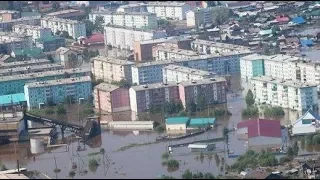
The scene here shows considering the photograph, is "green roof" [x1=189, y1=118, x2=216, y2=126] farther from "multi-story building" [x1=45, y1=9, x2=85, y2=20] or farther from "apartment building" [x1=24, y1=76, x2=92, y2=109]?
"multi-story building" [x1=45, y1=9, x2=85, y2=20]

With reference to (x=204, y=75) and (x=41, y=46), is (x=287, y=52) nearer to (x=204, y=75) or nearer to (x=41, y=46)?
(x=204, y=75)

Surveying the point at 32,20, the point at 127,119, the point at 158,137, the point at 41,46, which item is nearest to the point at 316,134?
the point at 158,137

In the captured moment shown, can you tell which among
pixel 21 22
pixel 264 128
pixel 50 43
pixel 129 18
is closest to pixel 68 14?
pixel 21 22

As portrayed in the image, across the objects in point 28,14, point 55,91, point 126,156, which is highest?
point 28,14

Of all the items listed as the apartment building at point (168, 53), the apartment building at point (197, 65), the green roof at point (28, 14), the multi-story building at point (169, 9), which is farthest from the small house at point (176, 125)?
the green roof at point (28, 14)

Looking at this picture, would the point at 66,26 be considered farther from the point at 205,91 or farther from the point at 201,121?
the point at 201,121

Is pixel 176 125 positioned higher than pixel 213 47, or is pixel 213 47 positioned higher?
pixel 213 47

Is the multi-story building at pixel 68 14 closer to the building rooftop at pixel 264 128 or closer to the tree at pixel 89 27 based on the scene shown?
the tree at pixel 89 27
